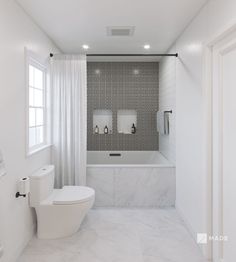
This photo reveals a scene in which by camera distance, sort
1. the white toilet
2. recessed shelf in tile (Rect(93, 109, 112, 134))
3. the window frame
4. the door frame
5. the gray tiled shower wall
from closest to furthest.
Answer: the door frame
the window frame
the white toilet
the gray tiled shower wall
recessed shelf in tile (Rect(93, 109, 112, 134))

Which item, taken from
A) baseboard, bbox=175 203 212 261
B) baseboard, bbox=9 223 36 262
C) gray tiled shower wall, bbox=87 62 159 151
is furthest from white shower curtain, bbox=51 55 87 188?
gray tiled shower wall, bbox=87 62 159 151

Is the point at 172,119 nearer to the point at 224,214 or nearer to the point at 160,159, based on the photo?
the point at 160,159

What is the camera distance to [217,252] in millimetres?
2588

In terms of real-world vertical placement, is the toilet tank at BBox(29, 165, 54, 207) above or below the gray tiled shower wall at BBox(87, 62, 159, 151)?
below

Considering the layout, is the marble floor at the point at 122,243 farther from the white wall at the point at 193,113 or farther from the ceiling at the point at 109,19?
the ceiling at the point at 109,19

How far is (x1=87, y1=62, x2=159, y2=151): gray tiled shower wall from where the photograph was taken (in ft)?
19.2

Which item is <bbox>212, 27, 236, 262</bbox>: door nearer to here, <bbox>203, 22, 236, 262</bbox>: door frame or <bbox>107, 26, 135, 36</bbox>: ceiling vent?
<bbox>203, 22, 236, 262</bbox>: door frame

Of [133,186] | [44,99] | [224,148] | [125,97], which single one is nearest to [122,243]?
[133,186]

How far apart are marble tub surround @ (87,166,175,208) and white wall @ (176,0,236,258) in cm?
24

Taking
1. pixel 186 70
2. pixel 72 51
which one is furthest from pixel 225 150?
pixel 72 51

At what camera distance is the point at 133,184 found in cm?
425

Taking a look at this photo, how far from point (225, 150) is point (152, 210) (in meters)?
2.05

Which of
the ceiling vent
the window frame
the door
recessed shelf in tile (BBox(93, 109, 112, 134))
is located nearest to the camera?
the door

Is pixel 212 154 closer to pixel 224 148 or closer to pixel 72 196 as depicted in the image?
pixel 224 148
